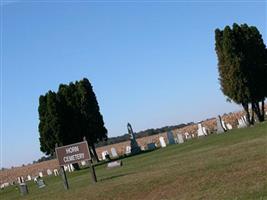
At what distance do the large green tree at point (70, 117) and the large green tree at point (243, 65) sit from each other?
14018 mm

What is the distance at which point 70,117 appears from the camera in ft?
164

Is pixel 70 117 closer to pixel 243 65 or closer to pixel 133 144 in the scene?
pixel 133 144

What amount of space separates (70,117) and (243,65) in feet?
54.9

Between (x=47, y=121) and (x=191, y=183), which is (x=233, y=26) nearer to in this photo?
(x=47, y=121)

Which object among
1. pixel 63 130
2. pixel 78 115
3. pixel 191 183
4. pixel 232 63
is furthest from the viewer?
pixel 78 115

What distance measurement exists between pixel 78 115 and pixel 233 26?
1676 cm

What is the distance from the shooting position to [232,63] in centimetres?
4112

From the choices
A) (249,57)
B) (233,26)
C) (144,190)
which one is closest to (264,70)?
(249,57)

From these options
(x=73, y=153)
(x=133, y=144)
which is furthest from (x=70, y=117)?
(x=73, y=153)

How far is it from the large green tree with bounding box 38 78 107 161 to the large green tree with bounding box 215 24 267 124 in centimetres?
1402

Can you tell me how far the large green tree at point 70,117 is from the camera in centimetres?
4744

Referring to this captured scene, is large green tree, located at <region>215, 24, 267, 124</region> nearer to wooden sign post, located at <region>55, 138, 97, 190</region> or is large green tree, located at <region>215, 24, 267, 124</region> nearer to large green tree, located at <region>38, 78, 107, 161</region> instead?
large green tree, located at <region>38, 78, 107, 161</region>

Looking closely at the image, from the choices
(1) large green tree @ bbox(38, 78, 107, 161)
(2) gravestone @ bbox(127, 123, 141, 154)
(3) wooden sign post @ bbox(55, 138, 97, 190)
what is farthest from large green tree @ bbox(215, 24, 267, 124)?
(3) wooden sign post @ bbox(55, 138, 97, 190)

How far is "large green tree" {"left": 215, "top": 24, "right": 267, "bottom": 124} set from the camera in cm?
4059
